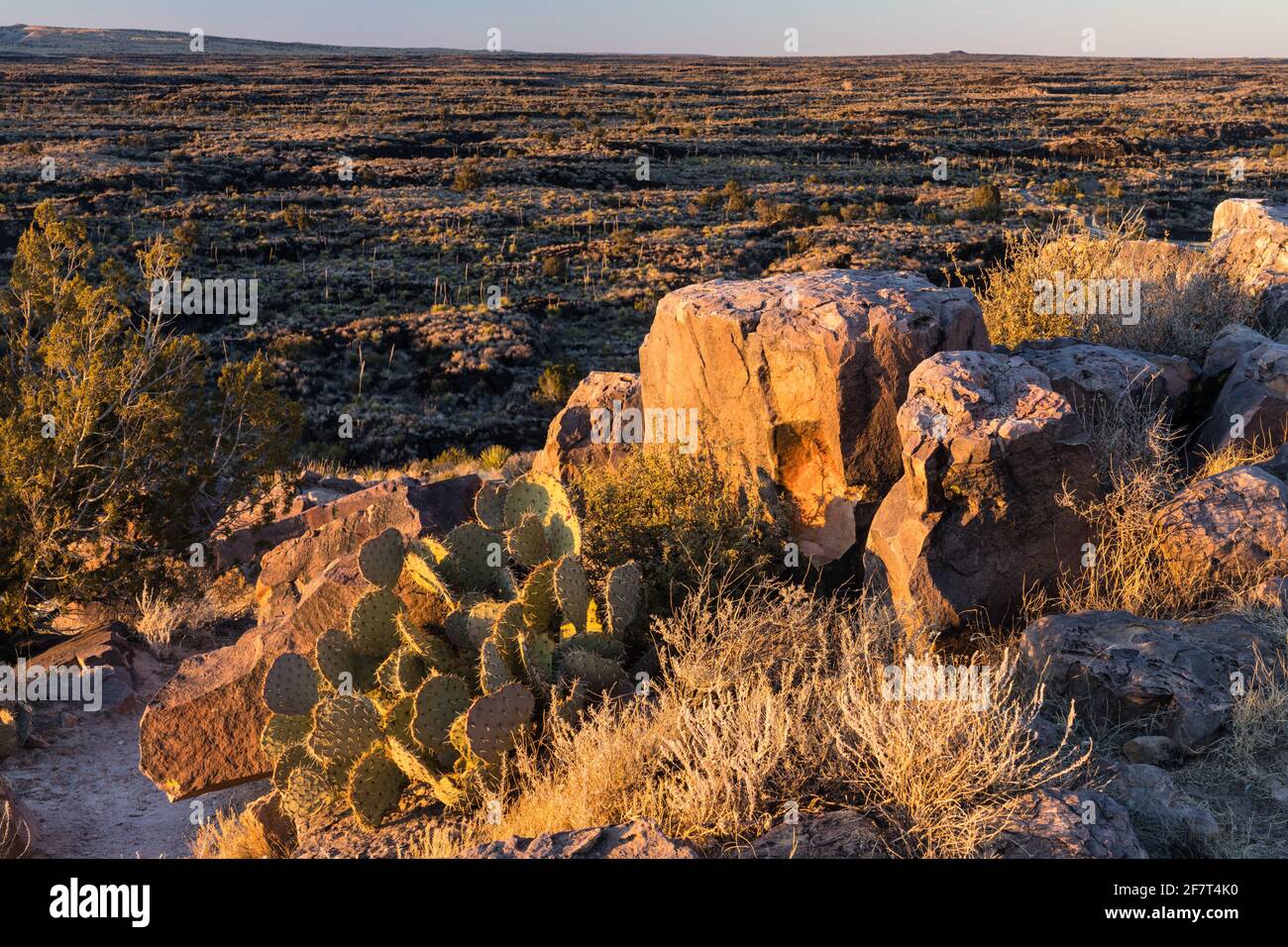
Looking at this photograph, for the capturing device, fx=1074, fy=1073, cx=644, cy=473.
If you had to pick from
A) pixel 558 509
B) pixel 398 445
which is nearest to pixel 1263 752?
pixel 558 509

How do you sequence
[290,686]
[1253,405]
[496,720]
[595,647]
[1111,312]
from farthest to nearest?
[1111,312] < [1253,405] < [290,686] < [595,647] < [496,720]

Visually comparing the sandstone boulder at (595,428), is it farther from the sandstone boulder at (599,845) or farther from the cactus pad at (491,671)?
the sandstone boulder at (599,845)

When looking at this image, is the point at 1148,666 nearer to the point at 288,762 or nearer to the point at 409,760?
the point at 409,760

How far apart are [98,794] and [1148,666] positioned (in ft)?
19.1

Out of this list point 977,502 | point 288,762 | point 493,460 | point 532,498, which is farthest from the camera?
point 493,460

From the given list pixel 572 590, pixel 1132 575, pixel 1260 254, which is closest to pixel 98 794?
pixel 572 590

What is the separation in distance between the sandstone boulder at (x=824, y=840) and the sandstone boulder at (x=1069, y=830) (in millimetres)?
420

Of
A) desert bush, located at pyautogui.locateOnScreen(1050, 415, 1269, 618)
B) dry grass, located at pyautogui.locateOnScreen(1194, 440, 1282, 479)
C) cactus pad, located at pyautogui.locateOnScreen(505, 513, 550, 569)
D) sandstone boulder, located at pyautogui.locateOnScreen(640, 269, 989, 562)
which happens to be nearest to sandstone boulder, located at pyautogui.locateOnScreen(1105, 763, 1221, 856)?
desert bush, located at pyautogui.locateOnScreen(1050, 415, 1269, 618)

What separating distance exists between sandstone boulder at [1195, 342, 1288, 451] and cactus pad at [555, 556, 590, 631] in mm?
4756

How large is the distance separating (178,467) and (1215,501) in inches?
308

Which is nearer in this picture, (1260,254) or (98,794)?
(98,794)

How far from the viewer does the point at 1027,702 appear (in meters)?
5.10

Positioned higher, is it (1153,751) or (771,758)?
(771,758)

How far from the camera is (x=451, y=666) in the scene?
17.3 ft
